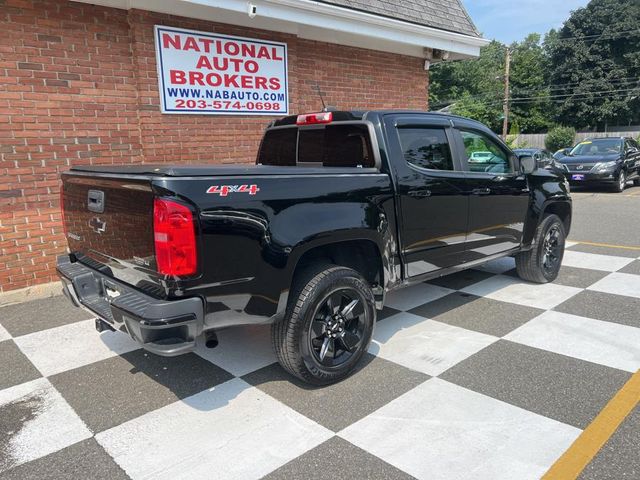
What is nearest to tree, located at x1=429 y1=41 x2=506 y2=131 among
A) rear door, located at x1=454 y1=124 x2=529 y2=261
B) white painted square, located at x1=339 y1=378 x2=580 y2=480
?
rear door, located at x1=454 y1=124 x2=529 y2=261

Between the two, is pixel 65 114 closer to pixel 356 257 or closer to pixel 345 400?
pixel 356 257

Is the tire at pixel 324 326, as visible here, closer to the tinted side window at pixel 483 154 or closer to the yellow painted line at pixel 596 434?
the yellow painted line at pixel 596 434

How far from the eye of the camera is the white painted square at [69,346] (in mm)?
3828

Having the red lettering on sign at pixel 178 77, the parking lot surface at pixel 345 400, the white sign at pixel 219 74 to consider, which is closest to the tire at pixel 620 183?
the parking lot surface at pixel 345 400

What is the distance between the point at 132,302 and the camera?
9.14 ft

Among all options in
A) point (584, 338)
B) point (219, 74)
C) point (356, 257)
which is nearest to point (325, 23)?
point (219, 74)

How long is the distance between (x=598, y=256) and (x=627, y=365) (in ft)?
12.6

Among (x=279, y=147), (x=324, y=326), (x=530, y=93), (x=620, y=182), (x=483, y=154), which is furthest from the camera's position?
(x=530, y=93)

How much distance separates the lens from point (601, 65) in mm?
41969

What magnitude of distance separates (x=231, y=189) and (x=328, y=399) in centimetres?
153

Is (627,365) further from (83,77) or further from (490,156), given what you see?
(83,77)

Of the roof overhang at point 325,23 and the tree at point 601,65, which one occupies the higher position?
the tree at point 601,65

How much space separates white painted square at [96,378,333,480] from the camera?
2555 millimetres

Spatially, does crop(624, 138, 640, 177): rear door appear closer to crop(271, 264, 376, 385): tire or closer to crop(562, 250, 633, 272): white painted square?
crop(562, 250, 633, 272): white painted square
